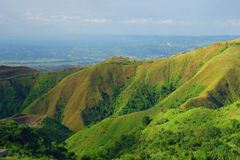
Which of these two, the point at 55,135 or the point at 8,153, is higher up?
the point at 8,153

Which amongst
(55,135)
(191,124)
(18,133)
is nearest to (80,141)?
(55,135)

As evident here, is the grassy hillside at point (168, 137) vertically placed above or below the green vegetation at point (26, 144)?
below

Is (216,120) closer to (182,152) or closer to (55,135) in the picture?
(182,152)

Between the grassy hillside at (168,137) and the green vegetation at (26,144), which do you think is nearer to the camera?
the green vegetation at (26,144)

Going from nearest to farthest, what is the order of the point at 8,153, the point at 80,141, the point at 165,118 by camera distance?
the point at 8,153 → the point at 165,118 → the point at 80,141

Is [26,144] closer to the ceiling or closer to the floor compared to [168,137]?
closer to the ceiling

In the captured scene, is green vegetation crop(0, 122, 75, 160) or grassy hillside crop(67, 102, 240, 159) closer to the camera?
green vegetation crop(0, 122, 75, 160)

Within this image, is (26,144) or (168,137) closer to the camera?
(26,144)

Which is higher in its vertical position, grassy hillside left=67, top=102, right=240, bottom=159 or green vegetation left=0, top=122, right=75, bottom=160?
green vegetation left=0, top=122, right=75, bottom=160

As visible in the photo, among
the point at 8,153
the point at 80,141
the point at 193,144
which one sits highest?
the point at 8,153

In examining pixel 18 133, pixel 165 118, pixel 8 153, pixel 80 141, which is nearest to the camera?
pixel 8 153

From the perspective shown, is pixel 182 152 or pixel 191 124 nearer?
pixel 182 152
